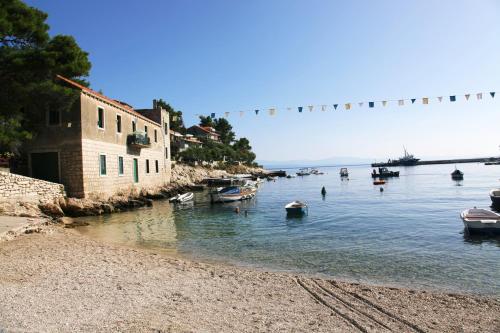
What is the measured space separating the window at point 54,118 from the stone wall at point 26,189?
438 centimetres

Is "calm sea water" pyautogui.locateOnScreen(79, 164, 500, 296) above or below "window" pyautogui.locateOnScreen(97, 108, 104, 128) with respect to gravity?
below

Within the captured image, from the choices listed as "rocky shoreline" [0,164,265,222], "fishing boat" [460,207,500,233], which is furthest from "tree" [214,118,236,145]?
"fishing boat" [460,207,500,233]

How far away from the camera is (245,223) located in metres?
23.3

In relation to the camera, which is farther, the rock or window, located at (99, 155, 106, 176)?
window, located at (99, 155, 106, 176)

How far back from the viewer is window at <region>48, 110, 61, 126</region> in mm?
23953

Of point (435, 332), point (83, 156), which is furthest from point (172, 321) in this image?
point (83, 156)

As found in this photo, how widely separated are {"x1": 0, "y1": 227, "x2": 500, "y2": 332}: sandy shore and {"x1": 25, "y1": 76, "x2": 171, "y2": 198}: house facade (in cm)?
1336

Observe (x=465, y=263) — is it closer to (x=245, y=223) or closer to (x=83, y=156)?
(x=245, y=223)

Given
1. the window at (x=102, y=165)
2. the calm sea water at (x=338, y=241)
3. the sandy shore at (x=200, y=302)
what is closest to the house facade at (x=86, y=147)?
the window at (x=102, y=165)

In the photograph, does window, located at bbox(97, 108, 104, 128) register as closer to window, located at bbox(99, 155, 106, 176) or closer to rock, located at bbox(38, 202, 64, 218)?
window, located at bbox(99, 155, 106, 176)

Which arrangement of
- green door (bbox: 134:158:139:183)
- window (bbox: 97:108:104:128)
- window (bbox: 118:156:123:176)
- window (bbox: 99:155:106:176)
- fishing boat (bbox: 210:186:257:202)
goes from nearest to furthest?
window (bbox: 99:155:106:176) < window (bbox: 97:108:104:128) < window (bbox: 118:156:123:176) < green door (bbox: 134:158:139:183) < fishing boat (bbox: 210:186:257:202)

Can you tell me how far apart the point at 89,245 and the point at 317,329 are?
10.8 meters

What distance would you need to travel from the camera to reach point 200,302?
7742 millimetres

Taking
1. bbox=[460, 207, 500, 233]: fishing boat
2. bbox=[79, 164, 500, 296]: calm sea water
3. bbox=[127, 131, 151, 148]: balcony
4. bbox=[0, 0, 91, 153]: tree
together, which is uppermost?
bbox=[0, 0, 91, 153]: tree
